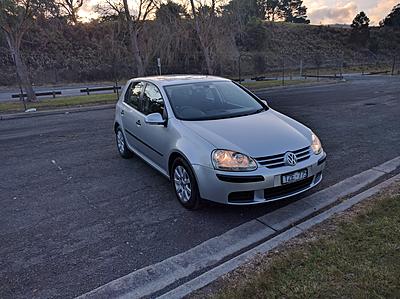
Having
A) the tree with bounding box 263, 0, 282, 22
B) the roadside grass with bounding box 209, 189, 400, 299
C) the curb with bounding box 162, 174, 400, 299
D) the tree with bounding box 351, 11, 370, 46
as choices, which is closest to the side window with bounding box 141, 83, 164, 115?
the curb with bounding box 162, 174, 400, 299

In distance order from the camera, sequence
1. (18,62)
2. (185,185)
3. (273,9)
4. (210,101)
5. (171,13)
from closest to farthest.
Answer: (185,185)
(210,101)
(18,62)
(171,13)
(273,9)

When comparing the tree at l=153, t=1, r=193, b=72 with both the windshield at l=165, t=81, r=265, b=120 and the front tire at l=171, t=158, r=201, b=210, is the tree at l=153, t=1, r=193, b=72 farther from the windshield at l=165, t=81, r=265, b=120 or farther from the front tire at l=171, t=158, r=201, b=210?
the front tire at l=171, t=158, r=201, b=210

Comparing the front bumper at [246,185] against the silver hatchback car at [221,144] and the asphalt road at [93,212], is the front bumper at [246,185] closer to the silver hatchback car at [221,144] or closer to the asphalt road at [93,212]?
the silver hatchback car at [221,144]

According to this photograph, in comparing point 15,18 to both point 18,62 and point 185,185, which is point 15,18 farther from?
point 185,185

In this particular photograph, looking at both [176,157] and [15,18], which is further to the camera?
[15,18]

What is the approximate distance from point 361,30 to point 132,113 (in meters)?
64.7

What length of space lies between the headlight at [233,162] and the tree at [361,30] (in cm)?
6491

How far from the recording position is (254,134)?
3.83 m

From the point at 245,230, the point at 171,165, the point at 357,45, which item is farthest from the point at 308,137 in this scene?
the point at 357,45

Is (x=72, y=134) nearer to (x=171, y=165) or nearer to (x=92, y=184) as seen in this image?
(x=92, y=184)

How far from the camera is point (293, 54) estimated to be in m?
54.0

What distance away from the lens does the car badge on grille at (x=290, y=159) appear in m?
3.57

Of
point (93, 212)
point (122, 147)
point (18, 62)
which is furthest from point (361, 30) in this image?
point (93, 212)

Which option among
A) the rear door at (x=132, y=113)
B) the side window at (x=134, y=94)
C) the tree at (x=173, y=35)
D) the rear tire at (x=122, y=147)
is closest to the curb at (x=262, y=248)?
the rear door at (x=132, y=113)
